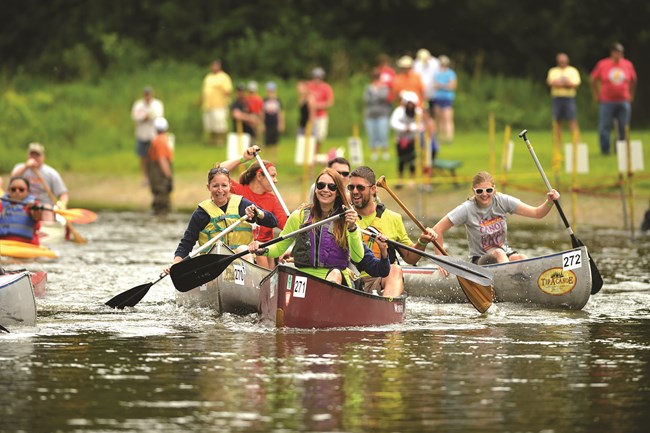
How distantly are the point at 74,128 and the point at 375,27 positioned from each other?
10.1 meters

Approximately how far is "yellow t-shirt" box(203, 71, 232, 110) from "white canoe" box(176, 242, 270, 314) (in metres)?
19.7

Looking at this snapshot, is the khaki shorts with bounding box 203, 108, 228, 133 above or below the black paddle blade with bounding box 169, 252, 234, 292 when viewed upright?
above

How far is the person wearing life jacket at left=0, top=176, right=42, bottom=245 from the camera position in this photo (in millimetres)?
19562

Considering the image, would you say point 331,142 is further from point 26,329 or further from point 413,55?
point 26,329

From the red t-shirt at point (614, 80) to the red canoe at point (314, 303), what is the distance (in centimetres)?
1487

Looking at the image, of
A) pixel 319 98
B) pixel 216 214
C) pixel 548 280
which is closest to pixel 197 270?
pixel 216 214

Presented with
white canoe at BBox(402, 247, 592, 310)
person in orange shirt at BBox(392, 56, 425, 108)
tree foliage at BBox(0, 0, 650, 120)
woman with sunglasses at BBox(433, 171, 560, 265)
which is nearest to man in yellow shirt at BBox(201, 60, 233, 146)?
person in orange shirt at BBox(392, 56, 425, 108)

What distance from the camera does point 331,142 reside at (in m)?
36.0

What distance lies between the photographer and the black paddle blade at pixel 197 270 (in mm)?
15305

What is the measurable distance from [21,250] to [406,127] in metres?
9.92

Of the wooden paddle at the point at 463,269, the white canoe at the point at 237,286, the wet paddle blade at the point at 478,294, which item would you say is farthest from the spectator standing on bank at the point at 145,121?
the wooden paddle at the point at 463,269

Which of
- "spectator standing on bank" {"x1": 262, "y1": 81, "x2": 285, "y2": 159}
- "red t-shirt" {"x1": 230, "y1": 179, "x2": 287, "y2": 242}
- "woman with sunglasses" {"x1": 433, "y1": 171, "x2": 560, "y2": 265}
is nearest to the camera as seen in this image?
"woman with sunglasses" {"x1": 433, "y1": 171, "x2": 560, "y2": 265}

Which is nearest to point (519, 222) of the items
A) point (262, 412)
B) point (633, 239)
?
point (633, 239)

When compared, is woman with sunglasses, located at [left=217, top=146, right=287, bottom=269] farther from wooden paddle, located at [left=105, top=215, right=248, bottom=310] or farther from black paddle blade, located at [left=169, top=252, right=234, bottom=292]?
black paddle blade, located at [left=169, top=252, right=234, bottom=292]
